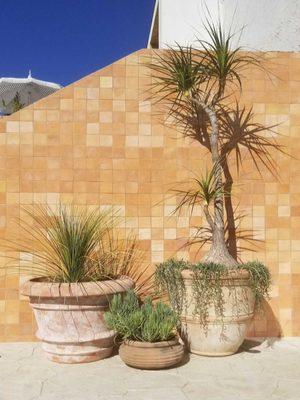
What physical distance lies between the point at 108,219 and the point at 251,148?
5.93 ft

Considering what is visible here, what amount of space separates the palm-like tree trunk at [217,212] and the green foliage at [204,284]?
0.71 ft

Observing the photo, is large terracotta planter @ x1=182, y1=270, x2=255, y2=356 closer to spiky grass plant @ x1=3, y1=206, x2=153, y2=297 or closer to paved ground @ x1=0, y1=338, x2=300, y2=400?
paved ground @ x1=0, y1=338, x2=300, y2=400

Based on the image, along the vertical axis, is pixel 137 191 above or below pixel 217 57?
below

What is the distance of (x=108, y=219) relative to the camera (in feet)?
18.5

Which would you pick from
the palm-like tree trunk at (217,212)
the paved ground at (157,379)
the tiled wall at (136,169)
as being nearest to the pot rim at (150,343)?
the paved ground at (157,379)

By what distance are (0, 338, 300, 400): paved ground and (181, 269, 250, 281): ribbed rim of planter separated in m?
0.78

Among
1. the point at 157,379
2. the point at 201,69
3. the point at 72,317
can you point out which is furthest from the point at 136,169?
the point at 157,379

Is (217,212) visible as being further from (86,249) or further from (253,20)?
(253,20)

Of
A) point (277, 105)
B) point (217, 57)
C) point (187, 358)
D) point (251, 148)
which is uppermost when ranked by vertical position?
point (217, 57)

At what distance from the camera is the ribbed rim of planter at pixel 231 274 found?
189 inches

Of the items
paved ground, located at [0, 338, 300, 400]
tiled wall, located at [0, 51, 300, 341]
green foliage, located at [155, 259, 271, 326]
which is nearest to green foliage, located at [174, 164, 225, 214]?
tiled wall, located at [0, 51, 300, 341]

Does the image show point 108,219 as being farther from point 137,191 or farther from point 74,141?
point 74,141

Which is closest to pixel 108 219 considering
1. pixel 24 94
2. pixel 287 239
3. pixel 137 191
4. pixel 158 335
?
pixel 137 191

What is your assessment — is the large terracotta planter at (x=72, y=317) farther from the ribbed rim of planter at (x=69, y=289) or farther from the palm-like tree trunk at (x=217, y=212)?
the palm-like tree trunk at (x=217, y=212)
